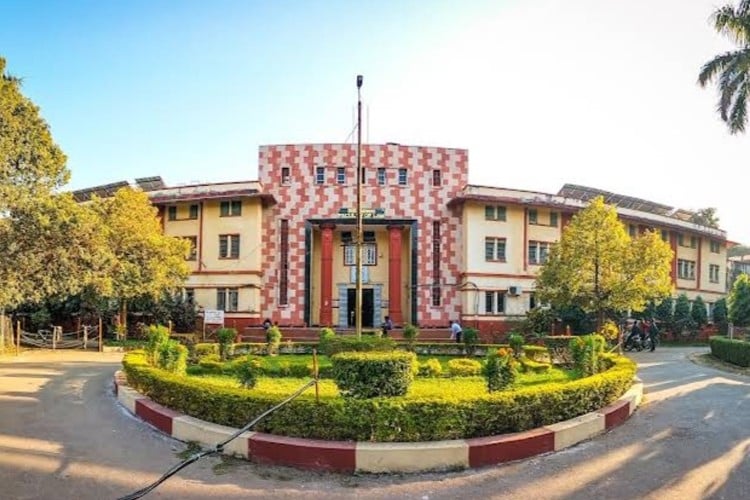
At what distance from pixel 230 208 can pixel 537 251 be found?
16633mm

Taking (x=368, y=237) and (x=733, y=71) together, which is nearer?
(x=733, y=71)

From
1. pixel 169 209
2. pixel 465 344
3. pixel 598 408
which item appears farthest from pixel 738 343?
pixel 169 209

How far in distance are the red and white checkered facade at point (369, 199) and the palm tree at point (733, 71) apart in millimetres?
12973

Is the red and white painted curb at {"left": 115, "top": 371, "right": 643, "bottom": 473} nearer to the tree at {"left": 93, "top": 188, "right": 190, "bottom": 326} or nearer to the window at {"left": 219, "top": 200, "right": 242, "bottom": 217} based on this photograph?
the tree at {"left": 93, "top": 188, "right": 190, "bottom": 326}

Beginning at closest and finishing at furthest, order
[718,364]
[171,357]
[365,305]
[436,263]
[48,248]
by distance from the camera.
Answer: [171,357], [48,248], [718,364], [436,263], [365,305]

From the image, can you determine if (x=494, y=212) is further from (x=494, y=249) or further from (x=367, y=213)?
(x=367, y=213)

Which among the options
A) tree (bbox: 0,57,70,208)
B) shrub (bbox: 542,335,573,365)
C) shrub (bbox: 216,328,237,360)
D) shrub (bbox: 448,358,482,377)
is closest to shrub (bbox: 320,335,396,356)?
shrub (bbox: 448,358,482,377)

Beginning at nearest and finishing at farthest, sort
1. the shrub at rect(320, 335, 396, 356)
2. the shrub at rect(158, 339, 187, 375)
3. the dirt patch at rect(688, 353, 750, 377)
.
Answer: the shrub at rect(158, 339, 187, 375), the shrub at rect(320, 335, 396, 356), the dirt patch at rect(688, 353, 750, 377)

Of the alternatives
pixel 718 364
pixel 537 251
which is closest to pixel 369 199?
pixel 537 251

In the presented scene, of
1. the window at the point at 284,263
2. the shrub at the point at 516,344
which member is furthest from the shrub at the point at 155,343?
the window at the point at 284,263

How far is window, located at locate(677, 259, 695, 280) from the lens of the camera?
112ft

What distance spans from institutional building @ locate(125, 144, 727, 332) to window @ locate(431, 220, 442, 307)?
0.05 metres

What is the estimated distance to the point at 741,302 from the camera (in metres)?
25.5

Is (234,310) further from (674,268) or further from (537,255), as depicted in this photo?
(674,268)
